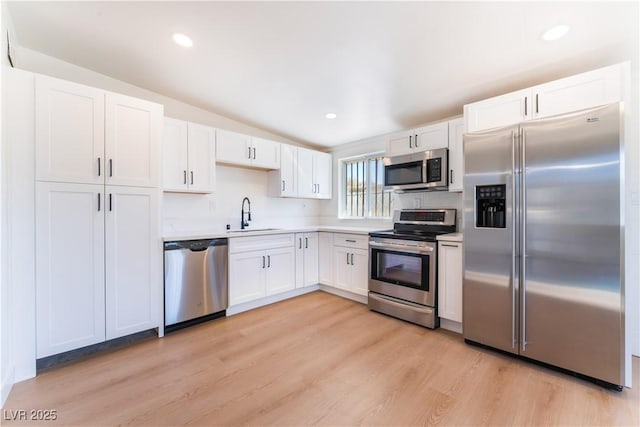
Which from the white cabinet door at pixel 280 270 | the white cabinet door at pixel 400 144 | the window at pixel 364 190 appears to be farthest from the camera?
the window at pixel 364 190

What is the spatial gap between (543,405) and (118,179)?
352cm

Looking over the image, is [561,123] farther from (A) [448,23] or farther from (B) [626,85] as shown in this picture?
(A) [448,23]

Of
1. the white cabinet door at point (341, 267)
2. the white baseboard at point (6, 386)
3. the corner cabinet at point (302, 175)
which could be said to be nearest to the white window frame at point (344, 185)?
the corner cabinet at point (302, 175)

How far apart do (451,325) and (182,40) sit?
3.56m

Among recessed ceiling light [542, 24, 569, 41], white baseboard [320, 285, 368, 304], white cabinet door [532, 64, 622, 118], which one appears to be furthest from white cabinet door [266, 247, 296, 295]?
recessed ceiling light [542, 24, 569, 41]

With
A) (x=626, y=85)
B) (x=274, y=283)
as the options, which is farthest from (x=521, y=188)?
(x=274, y=283)

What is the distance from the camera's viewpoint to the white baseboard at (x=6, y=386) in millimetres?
1697

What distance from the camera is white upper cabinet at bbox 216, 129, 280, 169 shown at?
3355mm

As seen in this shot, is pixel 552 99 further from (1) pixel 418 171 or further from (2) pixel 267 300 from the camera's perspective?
(2) pixel 267 300

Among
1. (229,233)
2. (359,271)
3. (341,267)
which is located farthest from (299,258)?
(229,233)

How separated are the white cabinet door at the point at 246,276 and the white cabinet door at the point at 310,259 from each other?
67 cm

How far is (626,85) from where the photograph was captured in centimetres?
190

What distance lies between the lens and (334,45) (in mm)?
2178

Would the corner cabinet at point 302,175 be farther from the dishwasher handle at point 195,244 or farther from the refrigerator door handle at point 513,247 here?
the refrigerator door handle at point 513,247
